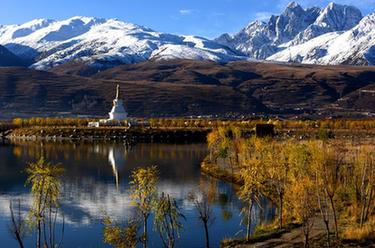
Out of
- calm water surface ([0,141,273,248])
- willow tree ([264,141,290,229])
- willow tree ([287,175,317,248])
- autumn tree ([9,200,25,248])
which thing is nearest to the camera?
autumn tree ([9,200,25,248])

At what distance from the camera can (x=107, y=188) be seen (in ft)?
216

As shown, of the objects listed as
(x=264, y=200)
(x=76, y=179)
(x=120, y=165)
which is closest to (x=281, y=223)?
(x=264, y=200)

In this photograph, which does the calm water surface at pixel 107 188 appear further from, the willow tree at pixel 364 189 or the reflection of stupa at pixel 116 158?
the willow tree at pixel 364 189

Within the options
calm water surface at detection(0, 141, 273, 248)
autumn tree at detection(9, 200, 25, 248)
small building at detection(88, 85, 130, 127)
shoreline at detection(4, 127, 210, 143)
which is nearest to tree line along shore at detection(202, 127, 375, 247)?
calm water surface at detection(0, 141, 273, 248)

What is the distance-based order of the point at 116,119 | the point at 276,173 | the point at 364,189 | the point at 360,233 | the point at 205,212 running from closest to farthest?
the point at 205,212 → the point at 360,233 → the point at 364,189 → the point at 276,173 → the point at 116,119

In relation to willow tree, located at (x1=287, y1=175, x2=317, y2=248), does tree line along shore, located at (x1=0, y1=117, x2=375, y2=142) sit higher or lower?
higher

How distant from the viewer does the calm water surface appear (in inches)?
1748

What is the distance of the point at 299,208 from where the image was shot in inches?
1523

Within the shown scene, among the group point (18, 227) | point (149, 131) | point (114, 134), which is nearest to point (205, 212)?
point (18, 227)

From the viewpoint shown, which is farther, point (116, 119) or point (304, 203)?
point (116, 119)

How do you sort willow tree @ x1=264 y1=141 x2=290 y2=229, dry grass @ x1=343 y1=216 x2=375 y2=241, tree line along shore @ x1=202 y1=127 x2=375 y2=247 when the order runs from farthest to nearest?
willow tree @ x1=264 y1=141 x2=290 y2=229
tree line along shore @ x1=202 y1=127 x2=375 y2=247
dry grass @ x1=343 y1=216 x2=375 y2=241

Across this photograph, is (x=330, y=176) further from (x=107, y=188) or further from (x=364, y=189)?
(x=107, y=188)

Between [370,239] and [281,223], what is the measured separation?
23.4 feet

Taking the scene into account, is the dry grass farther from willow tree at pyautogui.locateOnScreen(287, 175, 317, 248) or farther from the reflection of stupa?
the reflection of stupa
